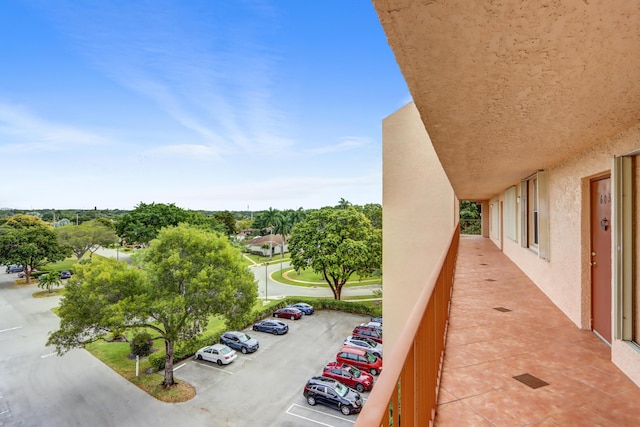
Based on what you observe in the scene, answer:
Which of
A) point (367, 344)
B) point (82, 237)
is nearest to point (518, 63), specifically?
point (367, 344)

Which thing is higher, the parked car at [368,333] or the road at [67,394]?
the parked car at [368,333]

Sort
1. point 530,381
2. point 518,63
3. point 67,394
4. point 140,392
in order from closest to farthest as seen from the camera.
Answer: point 518,63 → point 530,381 → point 67,394 → point 140,392

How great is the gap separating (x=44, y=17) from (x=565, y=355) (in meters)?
64.7

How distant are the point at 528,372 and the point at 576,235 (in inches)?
95.3

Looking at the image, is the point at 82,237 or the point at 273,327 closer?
the point at 273,327

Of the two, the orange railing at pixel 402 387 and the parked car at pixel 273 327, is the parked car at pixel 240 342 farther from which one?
the orange railing at pixel 402 387

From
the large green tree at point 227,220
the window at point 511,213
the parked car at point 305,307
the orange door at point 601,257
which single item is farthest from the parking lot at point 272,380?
the large green tree at point 227,220

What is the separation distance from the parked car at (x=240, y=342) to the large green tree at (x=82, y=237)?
1150 inches

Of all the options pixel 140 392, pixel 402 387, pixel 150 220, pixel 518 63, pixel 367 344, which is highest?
pixel 518 63

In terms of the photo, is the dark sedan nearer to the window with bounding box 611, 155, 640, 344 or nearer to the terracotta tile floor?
the terracotta tile floor

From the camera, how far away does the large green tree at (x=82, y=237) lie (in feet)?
119

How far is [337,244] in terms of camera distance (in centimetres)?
2248

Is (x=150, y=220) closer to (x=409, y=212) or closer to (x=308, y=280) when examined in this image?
(x=308, y=280)

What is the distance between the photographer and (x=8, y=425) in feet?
35.6
